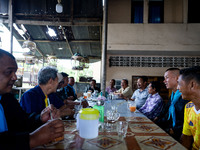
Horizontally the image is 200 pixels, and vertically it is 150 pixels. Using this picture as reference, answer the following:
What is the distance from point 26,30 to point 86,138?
7.45 meters

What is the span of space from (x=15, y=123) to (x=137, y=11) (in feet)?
22.4

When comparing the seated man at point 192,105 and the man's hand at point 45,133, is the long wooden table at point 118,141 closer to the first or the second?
the man's hand at point 45,133

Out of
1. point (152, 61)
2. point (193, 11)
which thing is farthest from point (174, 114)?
point (193, 11)

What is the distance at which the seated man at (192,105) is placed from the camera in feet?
4.54

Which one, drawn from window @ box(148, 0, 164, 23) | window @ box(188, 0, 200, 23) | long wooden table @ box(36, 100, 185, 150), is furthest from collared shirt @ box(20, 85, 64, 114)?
window @ box(188, 0, 200, 23)

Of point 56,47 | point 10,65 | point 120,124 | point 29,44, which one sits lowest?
point 120,124

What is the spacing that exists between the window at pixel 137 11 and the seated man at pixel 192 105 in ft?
19.1

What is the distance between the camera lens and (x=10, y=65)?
43.9 inches

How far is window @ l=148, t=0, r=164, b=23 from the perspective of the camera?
262 inches

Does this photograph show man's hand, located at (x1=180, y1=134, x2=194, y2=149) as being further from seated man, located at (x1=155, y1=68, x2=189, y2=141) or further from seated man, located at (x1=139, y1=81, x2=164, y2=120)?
seated man, located at (x1=139, y1=81, x2=164, y2=120)

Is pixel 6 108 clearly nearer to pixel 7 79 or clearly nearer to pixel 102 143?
pixel 7 79

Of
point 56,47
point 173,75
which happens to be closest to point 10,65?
point 173,75

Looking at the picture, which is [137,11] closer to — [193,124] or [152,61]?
[152,61]

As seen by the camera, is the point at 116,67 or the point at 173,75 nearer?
the point at 173,75
